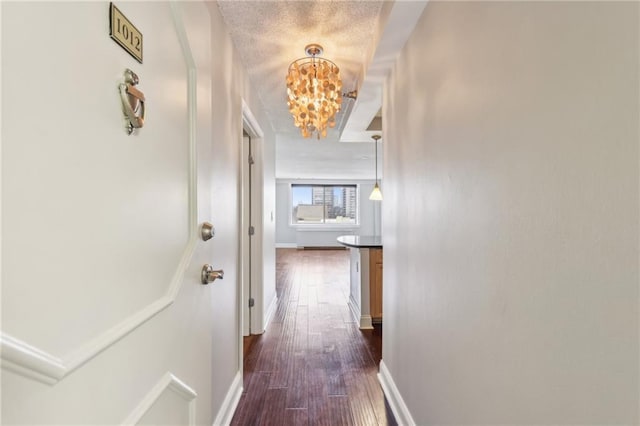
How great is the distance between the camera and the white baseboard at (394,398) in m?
1.62

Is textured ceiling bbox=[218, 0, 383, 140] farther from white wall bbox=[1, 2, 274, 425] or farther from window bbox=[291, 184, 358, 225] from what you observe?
window bbox=[291, 184, 358, 225]

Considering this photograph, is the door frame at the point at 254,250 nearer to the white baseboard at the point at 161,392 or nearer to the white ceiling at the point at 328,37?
the white ceiling at the point at 328,37

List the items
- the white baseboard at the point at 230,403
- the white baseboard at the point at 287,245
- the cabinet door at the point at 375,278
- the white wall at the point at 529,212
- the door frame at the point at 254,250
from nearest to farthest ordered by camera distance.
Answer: the white wall at the point at 529,212, the white baseboard at the point at 230,403, the door frame at the point at 254,250, the cabinet door at the point at 375,278, the white baseboard at the point at 287,245

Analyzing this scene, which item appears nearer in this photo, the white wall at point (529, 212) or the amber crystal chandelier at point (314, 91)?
the white wall at point (529, 212)

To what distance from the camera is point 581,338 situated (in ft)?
1.93

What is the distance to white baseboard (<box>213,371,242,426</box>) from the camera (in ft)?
5.30

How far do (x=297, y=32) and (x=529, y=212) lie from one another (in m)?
1.54

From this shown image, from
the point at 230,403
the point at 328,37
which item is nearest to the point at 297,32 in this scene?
the point at 328,37

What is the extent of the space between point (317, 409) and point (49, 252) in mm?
1815

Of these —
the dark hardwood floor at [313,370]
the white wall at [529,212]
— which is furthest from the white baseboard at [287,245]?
the white wall at [529,212]

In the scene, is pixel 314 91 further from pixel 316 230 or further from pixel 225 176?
pixel 316 230

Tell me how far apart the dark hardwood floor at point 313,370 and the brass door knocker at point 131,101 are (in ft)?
5.70

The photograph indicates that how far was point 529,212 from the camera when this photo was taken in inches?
28.3

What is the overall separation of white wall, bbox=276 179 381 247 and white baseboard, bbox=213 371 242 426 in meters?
7.70
